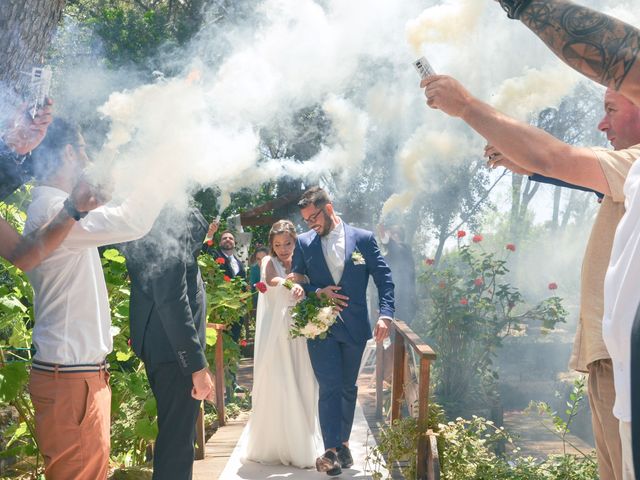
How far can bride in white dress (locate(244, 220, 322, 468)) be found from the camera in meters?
5.26

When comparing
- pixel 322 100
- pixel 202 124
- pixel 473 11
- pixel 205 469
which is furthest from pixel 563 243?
pixel 202 124

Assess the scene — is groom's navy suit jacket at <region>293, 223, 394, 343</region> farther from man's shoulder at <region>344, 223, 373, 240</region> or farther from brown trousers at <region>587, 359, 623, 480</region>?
brown trousers at <region>587, 359, 623, 480</region>

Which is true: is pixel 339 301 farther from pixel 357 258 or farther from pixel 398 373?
pixel 398 373

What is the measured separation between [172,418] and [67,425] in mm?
789

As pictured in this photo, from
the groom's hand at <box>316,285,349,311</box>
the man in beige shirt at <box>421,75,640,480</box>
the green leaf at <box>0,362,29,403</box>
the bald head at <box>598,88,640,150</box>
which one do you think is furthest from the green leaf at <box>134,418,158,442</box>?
the bald head at <box>598,88,640,150</box>

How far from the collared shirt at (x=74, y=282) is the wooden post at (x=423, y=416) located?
6.71 feet

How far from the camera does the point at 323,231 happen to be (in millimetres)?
5312

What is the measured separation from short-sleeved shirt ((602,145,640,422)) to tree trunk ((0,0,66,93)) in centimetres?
271

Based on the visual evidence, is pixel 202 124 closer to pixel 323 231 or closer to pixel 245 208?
pixel 323 231

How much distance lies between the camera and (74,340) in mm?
2748

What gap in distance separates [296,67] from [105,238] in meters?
3.77

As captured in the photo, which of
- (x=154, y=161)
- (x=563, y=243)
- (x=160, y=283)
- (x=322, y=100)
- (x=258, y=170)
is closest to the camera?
(x=154, y=161)

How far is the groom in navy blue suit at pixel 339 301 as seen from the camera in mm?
5059

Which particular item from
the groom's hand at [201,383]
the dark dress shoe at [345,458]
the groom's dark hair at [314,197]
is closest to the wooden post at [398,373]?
the dark dress shoe at [345,458]
